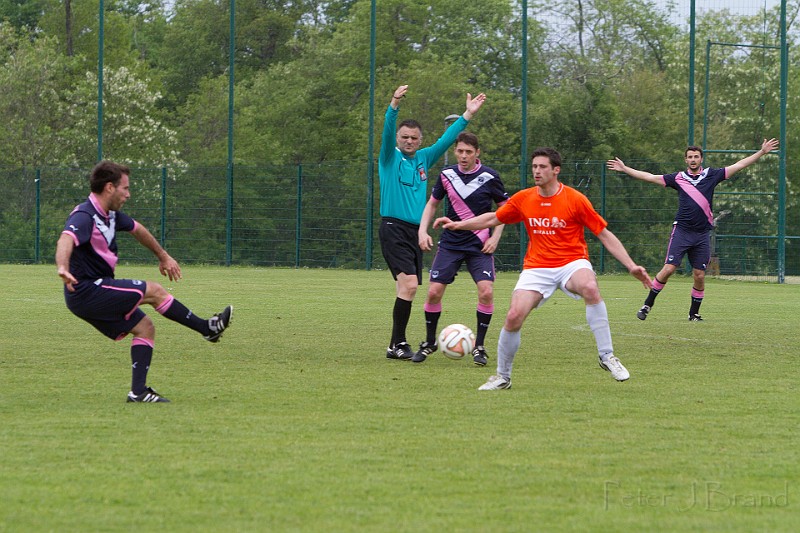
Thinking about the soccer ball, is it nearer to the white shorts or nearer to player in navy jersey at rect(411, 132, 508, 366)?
player in navy jersey at rect(411, 132, 508, 366)

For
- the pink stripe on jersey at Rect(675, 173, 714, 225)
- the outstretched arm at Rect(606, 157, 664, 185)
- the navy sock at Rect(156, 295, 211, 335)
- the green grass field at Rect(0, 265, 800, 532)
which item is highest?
the outstretched arm at Rect(606, 157, 664, 185)

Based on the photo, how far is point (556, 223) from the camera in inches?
318

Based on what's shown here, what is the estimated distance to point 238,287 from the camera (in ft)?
66.2

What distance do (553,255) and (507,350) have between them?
0.74 meters

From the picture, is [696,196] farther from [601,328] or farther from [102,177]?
[102,177]

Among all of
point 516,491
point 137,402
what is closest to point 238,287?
point 137,402

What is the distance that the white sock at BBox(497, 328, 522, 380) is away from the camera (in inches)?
309

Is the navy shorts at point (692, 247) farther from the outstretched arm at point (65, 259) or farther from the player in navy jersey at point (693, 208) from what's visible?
the outstretched arm at point (65, 259)

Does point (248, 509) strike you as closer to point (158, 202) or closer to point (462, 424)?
point (462, 424)

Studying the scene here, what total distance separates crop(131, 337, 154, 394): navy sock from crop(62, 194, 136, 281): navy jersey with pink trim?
494mm

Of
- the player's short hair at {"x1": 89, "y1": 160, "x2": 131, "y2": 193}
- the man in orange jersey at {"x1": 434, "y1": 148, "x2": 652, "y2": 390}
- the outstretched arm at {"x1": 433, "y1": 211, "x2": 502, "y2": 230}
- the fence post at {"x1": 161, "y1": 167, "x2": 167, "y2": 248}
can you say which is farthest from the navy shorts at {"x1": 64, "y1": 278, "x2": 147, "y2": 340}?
the fence post at {"x1": 161, "y1": 167, "x2": 167, "y2": 248}

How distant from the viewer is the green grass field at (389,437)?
14.8 ft

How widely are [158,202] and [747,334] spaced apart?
2132cm

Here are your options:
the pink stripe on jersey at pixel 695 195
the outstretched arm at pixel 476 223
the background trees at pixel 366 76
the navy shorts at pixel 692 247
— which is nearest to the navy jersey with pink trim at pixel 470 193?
the outstretched arm at pixel 476 223
